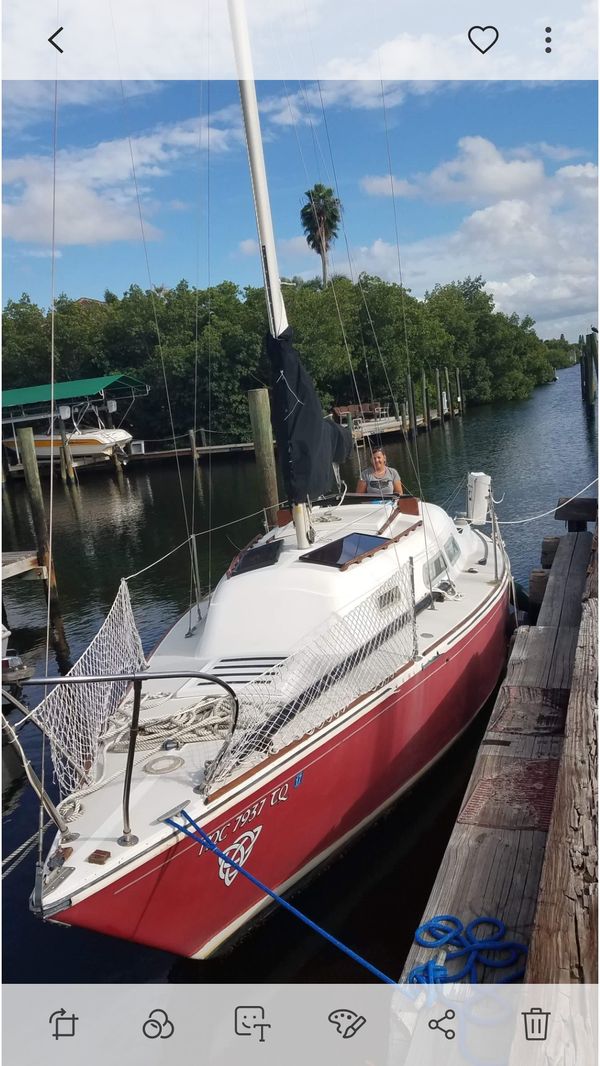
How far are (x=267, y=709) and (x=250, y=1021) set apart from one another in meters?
2.47

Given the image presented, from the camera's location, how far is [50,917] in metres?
4.74

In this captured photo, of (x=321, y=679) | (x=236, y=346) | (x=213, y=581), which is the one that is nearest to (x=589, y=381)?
(x=236, y=346)

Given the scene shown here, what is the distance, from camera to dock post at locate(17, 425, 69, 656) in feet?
48.9

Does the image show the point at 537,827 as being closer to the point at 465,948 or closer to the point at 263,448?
the point at 465,948

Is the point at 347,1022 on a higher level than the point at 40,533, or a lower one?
lower

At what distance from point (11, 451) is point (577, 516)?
40473 mm

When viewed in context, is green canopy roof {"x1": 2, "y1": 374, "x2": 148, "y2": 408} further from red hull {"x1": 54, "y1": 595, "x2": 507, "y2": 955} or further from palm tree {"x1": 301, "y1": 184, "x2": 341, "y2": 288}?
red hull {"x1": 54, "y1": 595, "x2": 507, "y2": 955}

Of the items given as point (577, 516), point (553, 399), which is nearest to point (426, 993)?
point (577, 516)

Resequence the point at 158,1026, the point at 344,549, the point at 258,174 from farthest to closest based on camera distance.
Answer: the point at 344,549 < the point at 258,174 < the point at 158,1026

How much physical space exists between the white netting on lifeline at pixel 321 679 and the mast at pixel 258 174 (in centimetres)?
179

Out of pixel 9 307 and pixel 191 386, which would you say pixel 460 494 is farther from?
pixel 9 307

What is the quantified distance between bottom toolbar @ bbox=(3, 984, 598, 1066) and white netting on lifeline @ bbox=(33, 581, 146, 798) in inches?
65.1

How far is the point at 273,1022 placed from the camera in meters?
5.68

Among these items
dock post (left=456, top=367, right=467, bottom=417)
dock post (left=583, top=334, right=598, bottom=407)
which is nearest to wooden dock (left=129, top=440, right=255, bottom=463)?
dock post (left=456, top=367, right=467, bottom=417)
